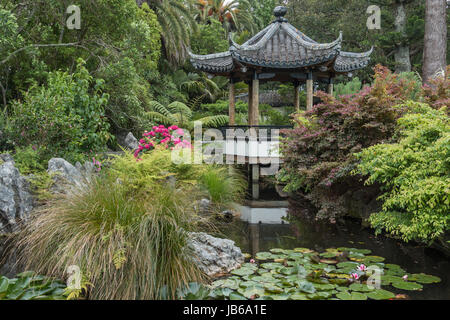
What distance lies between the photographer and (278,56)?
30.2 feet

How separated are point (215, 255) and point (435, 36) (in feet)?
33.7

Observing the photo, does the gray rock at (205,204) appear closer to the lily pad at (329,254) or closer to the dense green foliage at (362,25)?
the lily pad at (329,254)

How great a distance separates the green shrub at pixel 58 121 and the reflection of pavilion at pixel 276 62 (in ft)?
12.7

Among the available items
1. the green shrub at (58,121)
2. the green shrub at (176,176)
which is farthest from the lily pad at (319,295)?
the green shrub at (58,121)

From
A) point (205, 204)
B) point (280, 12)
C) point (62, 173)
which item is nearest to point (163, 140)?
→ point (205, 204)

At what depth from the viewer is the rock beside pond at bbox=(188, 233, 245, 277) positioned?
3605 millimetres

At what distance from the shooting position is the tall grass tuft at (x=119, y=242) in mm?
2709

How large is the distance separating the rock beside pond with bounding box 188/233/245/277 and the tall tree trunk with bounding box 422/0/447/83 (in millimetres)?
9304

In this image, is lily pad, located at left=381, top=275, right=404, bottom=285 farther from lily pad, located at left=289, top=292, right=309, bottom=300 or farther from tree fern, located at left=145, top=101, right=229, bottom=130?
tree fern, located at left=145, top=101, right=229, bottom=130

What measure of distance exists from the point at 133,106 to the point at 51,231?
5686 millimetres

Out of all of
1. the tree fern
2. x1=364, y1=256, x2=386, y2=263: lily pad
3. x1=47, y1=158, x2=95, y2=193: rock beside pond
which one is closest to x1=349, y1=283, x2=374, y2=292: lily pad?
x1=364, y1=256, x2=386, y2=263: lily pad

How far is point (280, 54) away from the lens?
9.30 meters
